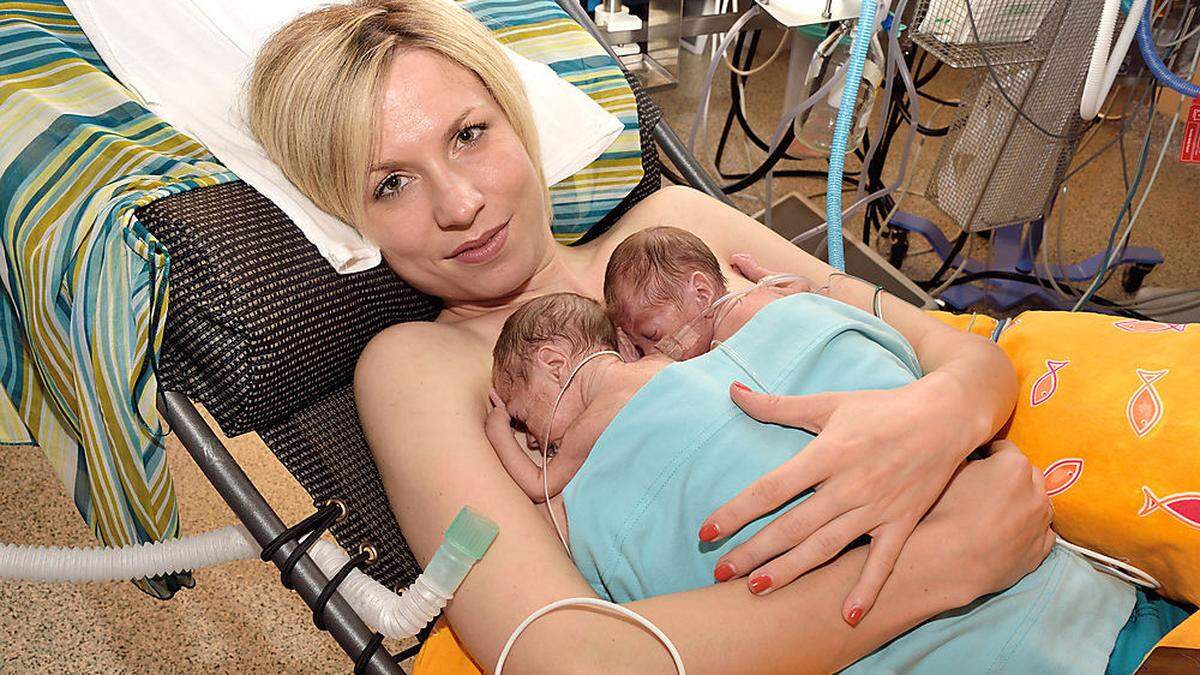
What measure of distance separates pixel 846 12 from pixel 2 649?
1.94 m

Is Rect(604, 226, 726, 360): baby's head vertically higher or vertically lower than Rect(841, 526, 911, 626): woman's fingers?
higher

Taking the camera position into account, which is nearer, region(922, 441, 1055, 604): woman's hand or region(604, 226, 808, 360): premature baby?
region(922, 441, 1055, 604): woman's hand

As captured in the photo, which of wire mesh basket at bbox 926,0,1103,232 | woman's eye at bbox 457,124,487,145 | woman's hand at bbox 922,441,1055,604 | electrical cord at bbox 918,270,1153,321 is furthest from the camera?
electrical cord at bbox 918,270,1153,321

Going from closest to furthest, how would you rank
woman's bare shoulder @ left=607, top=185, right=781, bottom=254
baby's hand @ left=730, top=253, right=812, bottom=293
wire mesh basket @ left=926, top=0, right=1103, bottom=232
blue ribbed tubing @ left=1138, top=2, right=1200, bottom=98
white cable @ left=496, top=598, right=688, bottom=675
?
white cable @ left=496, top=598, right=688, bottom=675 → baby's hand @ left=730, top=253, right=812, bottom=293 → woman's bare shoulder @ left=607, top=185, right=781, bottom=254 → blue ribbed tubing @ left=1138, top=2, right=1200, bottom=98 → wire mesh basket @ left=926, top=0, right=1103, bottom=232

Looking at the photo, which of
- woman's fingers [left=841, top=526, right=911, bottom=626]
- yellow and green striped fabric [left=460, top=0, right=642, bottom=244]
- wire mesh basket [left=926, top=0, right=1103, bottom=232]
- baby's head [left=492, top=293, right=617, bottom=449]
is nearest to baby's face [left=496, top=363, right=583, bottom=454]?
baby's head [left=492, top=293, right=617, bottom=449]

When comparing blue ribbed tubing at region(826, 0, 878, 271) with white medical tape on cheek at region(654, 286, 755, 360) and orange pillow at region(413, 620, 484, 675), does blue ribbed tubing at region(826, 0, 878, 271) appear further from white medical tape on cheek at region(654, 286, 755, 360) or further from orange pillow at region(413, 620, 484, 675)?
orange pillow at region(413, 620, 484, 675)

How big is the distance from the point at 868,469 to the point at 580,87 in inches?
34.2

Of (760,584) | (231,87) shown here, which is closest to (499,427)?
(760,584)

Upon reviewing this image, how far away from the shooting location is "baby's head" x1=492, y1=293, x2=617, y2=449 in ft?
3.84

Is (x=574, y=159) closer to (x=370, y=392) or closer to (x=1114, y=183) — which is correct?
(x=370, y=392)

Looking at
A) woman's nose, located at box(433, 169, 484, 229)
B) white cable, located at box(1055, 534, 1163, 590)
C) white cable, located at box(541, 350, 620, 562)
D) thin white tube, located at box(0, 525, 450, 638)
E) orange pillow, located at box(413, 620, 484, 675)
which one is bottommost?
orange pillow, located at box(413, 620, 484, 675)

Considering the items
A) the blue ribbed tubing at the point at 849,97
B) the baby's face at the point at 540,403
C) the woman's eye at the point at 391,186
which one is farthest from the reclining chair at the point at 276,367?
the blue ribbed tubing at the point at 849,97

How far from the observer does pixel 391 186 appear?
4.10 feet

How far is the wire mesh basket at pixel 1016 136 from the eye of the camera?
1785 millimetres
